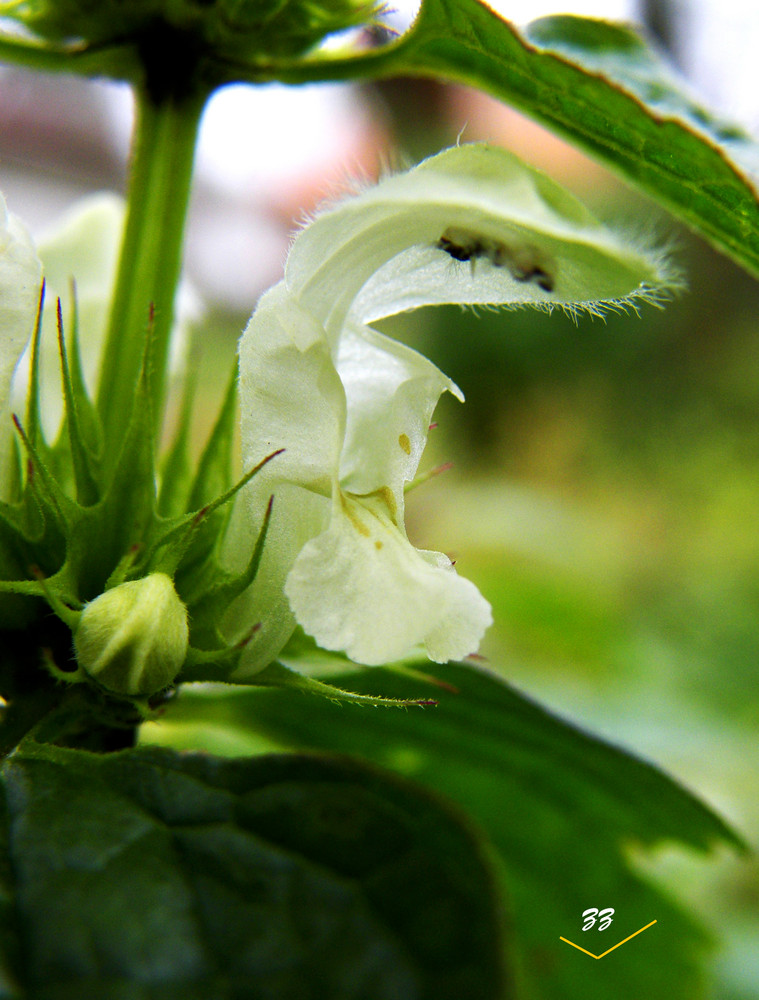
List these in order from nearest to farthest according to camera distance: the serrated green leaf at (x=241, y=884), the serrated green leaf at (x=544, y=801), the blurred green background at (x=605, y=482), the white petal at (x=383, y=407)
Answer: the serrated green leaf at (x=241, y=884)
the white petal at (x=383, y=407)
the serrated green leaf at (x=544, y=801)
the blurred green background at (x=605, y=482)

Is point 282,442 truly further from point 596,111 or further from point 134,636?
point 596,111

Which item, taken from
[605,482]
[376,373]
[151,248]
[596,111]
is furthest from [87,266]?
[605,482]

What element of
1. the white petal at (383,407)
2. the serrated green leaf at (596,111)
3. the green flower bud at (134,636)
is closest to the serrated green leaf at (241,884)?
the green flower bud at (134,636)

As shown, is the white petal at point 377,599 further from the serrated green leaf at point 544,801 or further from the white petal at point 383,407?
the serrated green leaf at point 544,801

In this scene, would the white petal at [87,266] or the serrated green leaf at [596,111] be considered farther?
the white petal at [87,266]

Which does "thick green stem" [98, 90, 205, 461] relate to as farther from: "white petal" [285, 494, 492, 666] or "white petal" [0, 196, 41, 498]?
"white petal" [285, 494, 492, 666]

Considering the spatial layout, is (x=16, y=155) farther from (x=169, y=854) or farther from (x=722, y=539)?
(x=169, y=854)

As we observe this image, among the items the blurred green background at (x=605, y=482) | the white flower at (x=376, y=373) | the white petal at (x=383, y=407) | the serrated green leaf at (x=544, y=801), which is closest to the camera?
the white flower at (x=376, y=373)
